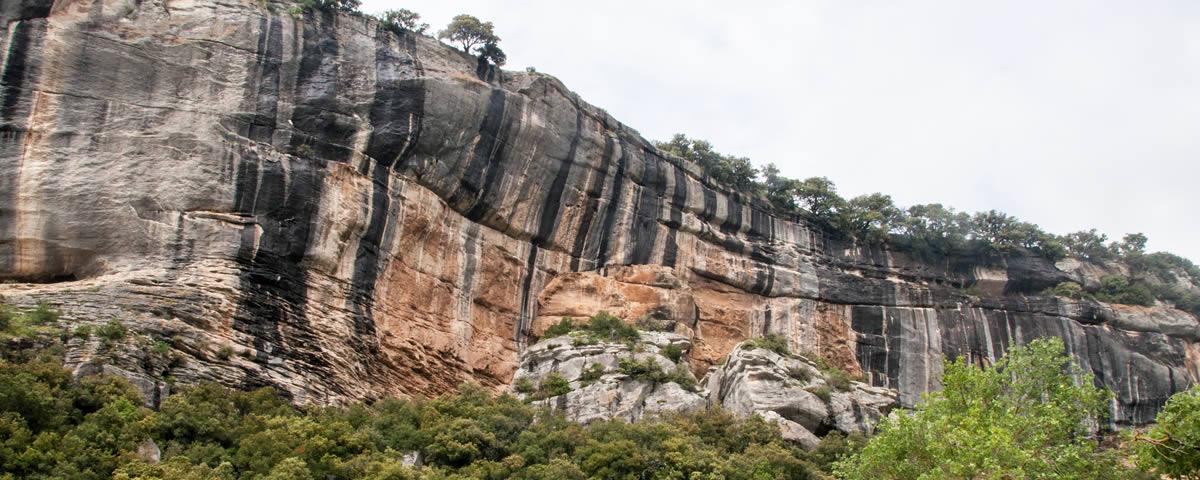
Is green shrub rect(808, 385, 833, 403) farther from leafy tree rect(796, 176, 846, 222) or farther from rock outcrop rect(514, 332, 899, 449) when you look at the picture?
leafy tree rect(796, 176, 846, 222)

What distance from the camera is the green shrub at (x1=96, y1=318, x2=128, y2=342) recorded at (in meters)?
27.4

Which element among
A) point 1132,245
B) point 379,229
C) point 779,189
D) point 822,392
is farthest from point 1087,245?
point 379,229

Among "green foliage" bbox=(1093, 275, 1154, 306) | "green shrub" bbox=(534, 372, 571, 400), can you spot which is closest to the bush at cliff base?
"green shrub" bbox=(534, 372, 571, 400)

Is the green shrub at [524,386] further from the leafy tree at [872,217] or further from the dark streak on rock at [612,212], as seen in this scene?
the leafy tree at [872,217]

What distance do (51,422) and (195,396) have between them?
11.4ft

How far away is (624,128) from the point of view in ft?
145

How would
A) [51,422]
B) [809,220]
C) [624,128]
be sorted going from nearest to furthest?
[51,422]
[624,128]
[809,220]

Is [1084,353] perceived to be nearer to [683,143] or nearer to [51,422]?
[683,143]

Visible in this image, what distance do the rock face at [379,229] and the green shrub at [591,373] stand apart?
12.3 feet

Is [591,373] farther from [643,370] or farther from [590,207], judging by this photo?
[590,207]

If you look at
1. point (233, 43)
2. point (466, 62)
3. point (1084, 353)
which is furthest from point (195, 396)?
point (1084, 353)

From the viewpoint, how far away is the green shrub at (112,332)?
27438mm

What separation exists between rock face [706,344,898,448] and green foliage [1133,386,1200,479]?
15.1m

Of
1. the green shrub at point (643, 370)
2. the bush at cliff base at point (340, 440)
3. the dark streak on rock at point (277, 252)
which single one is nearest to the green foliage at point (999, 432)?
the bush at cliff base at point (340, 440)
